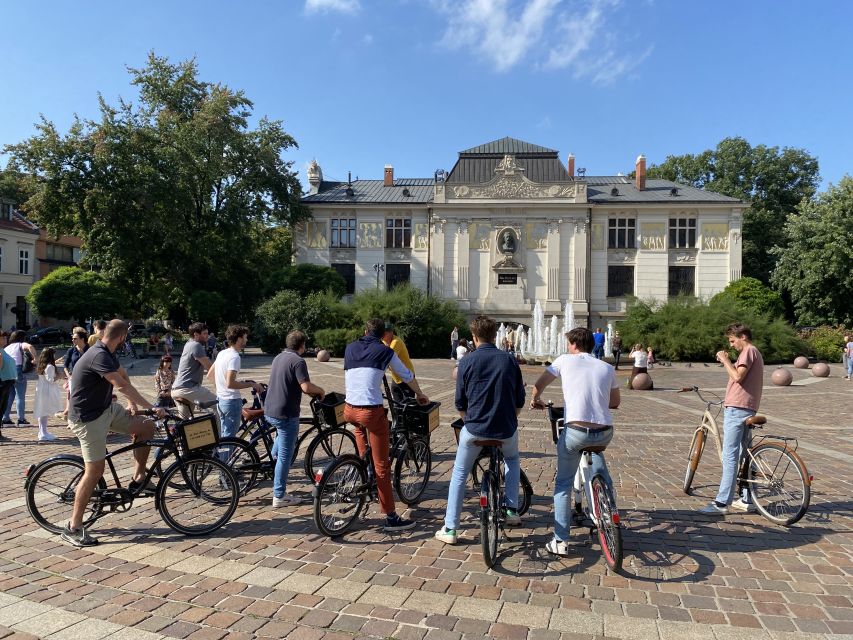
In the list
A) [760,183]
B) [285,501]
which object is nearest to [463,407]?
[285,501]

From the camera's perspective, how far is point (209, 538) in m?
5.21

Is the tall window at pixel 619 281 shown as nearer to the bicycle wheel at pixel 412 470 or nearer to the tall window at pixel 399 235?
the tall window at pixel 399 235

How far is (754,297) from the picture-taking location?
35.0 m

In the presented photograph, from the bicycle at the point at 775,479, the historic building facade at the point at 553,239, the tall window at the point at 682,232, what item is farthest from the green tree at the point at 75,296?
the tall window at the point at 682,232

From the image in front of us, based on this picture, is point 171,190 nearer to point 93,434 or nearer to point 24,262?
point 24,262

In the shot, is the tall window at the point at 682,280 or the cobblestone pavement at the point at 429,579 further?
the tall window at the point at 682,280

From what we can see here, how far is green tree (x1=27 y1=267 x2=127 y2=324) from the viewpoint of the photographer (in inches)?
1266

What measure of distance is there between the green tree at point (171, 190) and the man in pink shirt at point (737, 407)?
110ft

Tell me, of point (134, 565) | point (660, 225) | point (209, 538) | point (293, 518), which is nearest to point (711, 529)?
point (293, 518)

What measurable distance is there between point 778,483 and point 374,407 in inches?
165

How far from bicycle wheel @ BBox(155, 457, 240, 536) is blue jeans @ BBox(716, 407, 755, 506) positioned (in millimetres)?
4986

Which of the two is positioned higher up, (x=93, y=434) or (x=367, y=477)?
(x=93, y=434)

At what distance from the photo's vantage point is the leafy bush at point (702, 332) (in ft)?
99.1

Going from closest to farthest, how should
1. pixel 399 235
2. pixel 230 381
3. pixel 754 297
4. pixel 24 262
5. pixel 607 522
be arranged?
pixel 607 522
pixel 230 381
pixel 754 297
pixel 399 235
pixel 24 262
